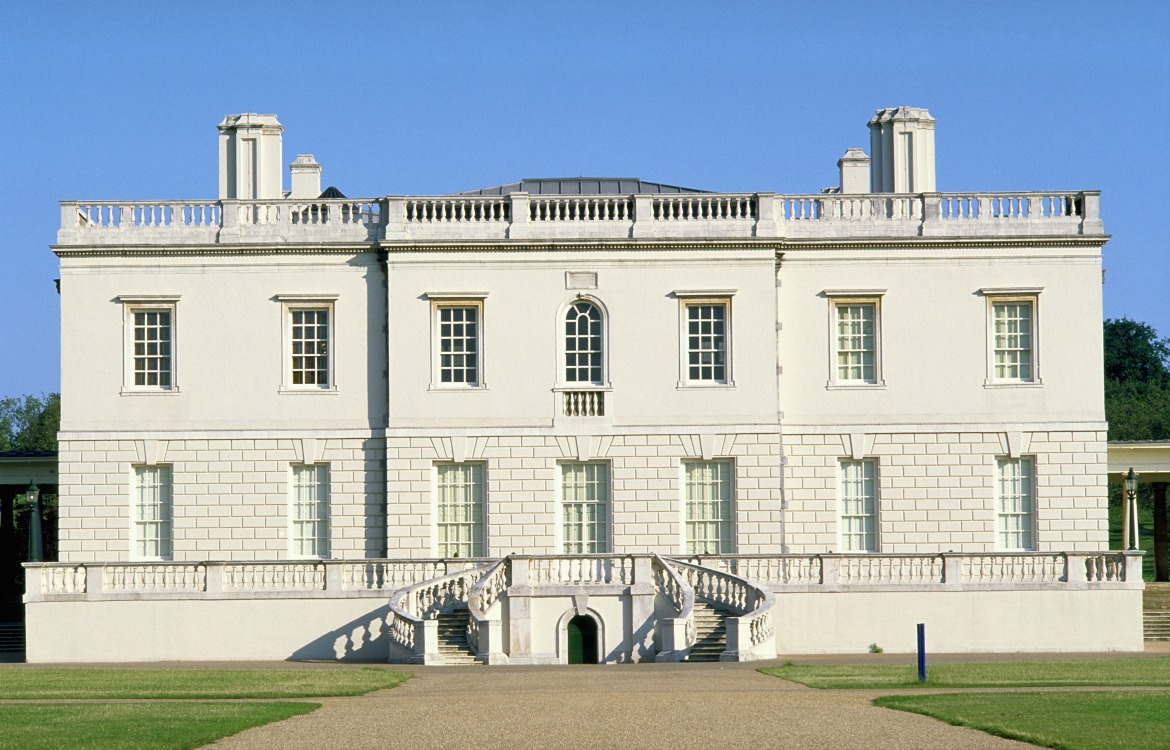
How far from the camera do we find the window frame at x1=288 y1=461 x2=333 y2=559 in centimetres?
3925

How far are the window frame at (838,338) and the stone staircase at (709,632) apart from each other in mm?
6634

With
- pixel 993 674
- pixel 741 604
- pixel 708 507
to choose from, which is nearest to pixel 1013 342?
pixel 708 507

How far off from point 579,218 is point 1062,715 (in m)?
20.3

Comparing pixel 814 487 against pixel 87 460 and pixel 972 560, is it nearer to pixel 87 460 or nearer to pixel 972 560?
pixel 972 560

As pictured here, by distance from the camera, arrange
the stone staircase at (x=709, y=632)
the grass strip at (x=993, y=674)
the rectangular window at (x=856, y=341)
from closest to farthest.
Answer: the grass strip at (x=993, y=674) → the stone staircase at (x=709, y=632) → the rectangular window at (x=856, y=341)

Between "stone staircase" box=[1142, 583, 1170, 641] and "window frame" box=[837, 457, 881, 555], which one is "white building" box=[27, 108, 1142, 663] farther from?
"stone staircase" box=[1142, 583, 1170, 641]

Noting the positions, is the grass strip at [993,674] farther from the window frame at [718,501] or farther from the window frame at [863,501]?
the window frame at [863,501]

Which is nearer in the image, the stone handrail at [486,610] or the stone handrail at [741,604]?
the stone handrail at [741,604]

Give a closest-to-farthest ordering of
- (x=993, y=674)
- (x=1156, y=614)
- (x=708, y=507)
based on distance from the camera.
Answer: (x=993, y=674)
(x=708, y=507)
(x=1156, y=614)

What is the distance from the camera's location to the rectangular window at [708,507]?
39.0 metres

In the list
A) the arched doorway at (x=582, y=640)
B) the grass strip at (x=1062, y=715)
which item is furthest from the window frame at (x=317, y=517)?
the grass strip at (x=1062, y=715)

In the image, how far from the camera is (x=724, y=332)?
39.2 m

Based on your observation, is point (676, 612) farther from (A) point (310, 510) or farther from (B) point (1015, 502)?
(A) point (310, 510)

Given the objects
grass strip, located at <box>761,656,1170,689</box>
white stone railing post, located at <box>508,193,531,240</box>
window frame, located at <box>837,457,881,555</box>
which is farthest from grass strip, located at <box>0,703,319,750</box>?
window frame, located at <box>837,457,881,555</box>
